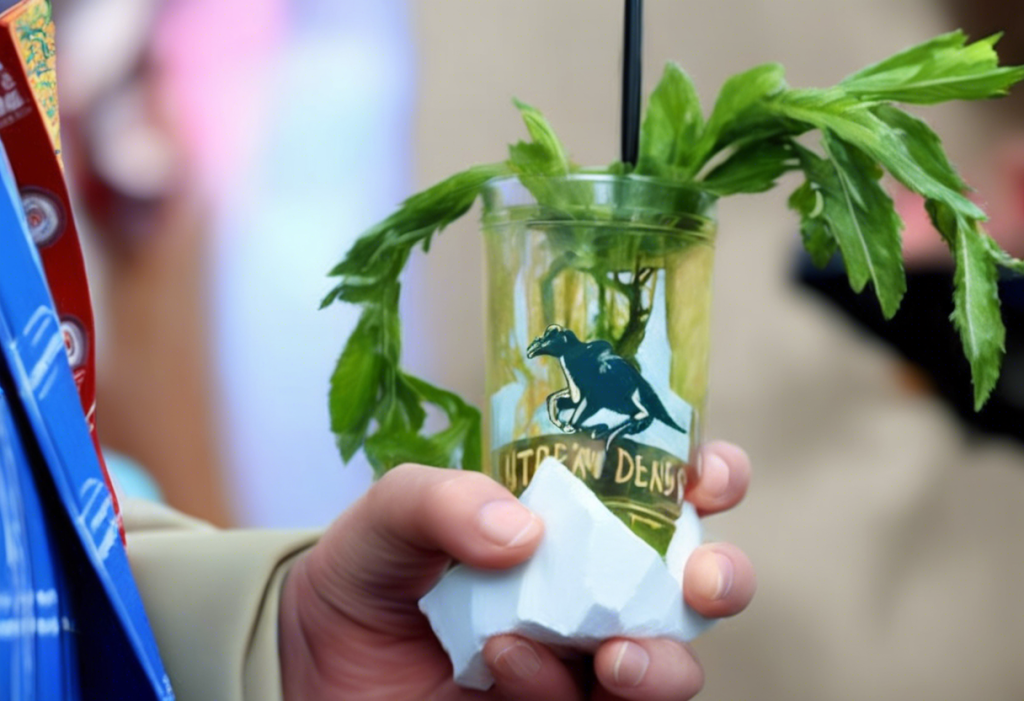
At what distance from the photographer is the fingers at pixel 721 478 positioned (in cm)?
61

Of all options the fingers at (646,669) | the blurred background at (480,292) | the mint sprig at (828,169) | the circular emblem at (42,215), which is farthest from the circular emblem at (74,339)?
the blurred background at (480,292)

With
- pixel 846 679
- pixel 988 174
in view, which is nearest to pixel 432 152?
pixel 988 174

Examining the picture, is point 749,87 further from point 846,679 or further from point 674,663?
point 846,679

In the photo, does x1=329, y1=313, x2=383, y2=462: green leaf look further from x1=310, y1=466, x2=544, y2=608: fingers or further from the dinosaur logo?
the dinosaur logo

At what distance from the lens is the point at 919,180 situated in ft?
1.60

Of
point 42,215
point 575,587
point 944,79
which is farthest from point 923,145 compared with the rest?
point 42,215

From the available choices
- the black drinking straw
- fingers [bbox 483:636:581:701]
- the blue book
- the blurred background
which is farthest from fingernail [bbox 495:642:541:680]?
the blurred background

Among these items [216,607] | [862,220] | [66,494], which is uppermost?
[862,220]

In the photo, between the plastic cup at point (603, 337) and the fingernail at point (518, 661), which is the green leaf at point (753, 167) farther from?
the fingernail at point (518, 661)

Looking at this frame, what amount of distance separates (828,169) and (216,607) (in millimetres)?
423

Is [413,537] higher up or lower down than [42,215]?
lower down

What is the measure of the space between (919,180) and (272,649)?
0.44 m

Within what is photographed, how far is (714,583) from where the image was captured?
469mm

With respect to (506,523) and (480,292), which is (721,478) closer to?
(506,523)
